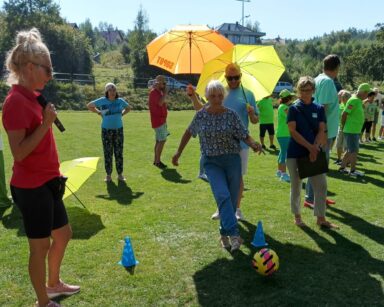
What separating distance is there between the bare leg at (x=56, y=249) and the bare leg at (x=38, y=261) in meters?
0.27

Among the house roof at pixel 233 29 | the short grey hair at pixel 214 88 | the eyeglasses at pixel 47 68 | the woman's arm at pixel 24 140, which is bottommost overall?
the woman's arm at pixel 24 140

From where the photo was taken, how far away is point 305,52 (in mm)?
119875

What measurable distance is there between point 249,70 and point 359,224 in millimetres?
2699

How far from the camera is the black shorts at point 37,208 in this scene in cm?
333

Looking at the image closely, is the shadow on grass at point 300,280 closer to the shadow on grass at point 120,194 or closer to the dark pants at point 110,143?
the shadow on grass at point 120,194

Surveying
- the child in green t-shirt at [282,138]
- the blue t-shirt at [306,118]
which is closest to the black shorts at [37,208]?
the blue t-shirt at [306,118]

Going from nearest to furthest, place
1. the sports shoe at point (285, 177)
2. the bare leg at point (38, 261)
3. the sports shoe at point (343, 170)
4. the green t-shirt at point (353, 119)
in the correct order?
the bare leg at point (38, 261), the sports shoe at point (285, 177), the green t-shirt at point (353, 119), the sports shoe at point (343, 170)

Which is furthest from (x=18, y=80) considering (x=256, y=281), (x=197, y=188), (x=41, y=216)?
(x=197, y=188)

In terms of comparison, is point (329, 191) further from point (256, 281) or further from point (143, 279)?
point (143, 279)

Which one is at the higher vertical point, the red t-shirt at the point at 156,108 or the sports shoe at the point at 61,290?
the red t-shirt at the point at 156,108

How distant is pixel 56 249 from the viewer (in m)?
3.85

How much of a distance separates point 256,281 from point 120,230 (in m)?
2.26

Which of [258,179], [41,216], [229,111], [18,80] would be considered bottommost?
[258,179]

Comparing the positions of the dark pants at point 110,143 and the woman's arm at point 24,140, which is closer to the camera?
the woman's arm at point 24,140
